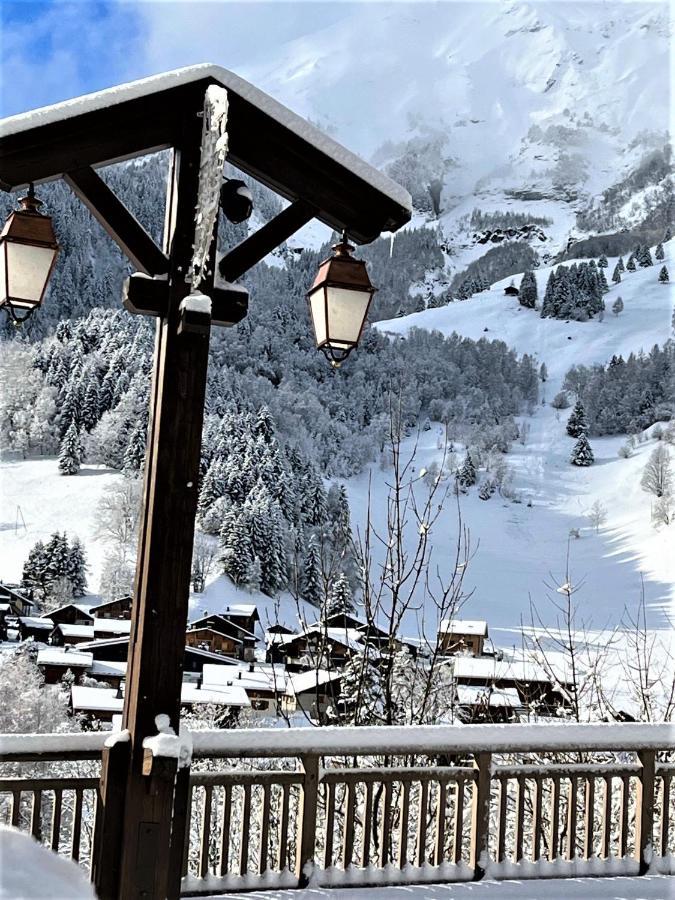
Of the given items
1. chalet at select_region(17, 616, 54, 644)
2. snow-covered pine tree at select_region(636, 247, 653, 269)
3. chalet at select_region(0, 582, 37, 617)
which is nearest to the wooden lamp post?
chalet at select_region(17, 616, 54, 644)

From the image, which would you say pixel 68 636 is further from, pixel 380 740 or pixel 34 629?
pixel 380 740

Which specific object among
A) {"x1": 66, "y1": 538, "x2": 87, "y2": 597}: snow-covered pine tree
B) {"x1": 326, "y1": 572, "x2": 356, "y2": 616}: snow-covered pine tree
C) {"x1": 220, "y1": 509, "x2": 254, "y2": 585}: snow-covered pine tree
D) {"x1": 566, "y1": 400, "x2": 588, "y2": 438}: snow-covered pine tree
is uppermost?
{"x1": 566, "y1": 400, "x2": 588, "y2": 438}: snow-covered pine tree

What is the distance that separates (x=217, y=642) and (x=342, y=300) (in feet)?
104

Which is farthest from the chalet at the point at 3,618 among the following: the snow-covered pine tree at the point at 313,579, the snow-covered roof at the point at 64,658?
the snow-covered pine tree at the point at 313,579

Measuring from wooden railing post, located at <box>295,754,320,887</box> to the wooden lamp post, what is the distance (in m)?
1.33

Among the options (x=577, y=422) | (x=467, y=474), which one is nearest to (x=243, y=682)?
(x=467, y=474)

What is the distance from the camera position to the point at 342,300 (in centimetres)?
307

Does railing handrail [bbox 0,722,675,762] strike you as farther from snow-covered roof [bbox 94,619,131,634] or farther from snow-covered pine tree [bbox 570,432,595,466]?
snow-covered pine tree [bbox 570,432,595,466]

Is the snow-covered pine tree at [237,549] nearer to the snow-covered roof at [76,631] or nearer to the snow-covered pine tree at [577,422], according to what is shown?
the snow-covered roof at [76,631]

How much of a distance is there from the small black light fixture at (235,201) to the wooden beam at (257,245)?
10 cm

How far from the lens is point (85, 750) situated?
367 cm

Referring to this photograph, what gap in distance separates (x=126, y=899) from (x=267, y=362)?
68.5 metres

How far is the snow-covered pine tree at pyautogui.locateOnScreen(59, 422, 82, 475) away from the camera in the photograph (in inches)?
2110

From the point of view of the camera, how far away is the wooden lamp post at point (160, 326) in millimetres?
2662
